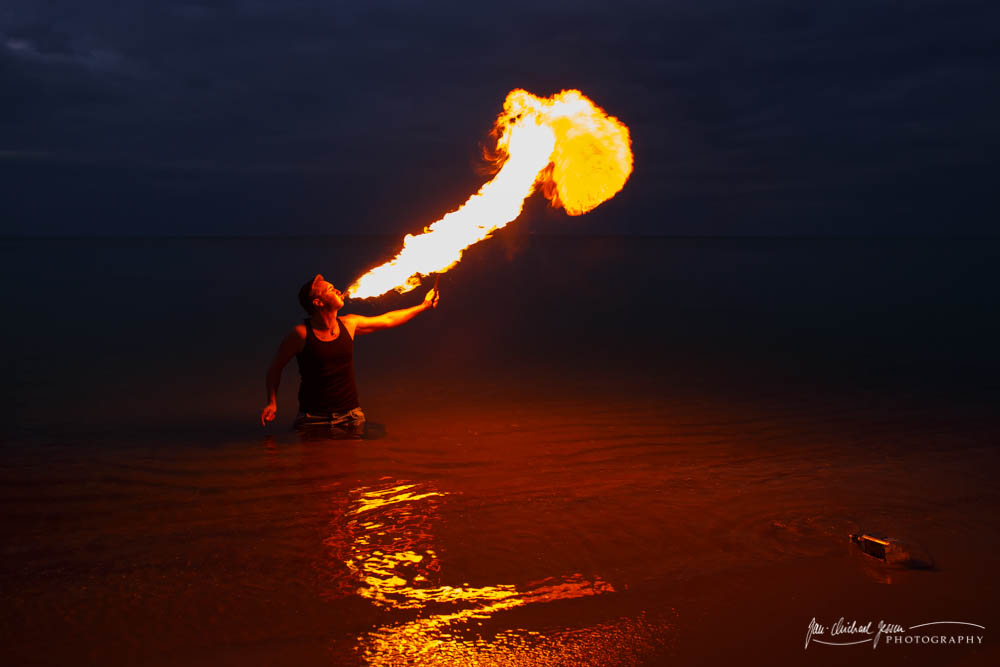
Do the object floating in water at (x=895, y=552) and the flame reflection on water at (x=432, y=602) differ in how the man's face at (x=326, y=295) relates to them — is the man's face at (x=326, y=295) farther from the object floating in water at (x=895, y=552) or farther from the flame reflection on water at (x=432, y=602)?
the object floating in water at (x=895, y=552)

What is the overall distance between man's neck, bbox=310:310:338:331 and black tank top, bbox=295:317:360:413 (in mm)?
76

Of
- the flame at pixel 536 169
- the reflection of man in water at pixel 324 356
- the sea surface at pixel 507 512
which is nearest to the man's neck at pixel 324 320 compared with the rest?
the reflection of man in water at pixel 324 356

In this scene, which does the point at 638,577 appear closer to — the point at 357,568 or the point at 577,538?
the point at 577,538

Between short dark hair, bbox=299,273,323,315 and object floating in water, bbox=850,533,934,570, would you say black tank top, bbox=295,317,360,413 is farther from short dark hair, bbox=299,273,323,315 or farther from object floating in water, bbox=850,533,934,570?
object floating in water, bbox=850,533,934,570

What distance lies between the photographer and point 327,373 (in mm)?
8359

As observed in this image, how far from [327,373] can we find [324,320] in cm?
56


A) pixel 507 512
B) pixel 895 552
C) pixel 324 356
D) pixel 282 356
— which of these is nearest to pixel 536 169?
pixel 324 356

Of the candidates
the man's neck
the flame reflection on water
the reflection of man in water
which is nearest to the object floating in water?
the flame reflection on water

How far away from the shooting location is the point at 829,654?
164 inches

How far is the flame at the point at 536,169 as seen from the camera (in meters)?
8.81

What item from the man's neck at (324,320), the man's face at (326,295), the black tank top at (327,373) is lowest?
the black tank top at (327,373)

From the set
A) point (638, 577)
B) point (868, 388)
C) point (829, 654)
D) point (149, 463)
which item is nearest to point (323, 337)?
point (149, 463)

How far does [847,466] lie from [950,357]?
30.1 ft

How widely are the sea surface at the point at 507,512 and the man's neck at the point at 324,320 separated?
1.24 meters
